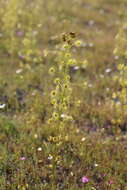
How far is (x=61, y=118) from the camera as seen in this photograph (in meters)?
4.80

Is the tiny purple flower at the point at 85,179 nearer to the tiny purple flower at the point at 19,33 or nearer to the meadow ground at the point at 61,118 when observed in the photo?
the meadow ground at the point at 61,118

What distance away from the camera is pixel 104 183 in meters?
3.92

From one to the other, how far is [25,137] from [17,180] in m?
0.84

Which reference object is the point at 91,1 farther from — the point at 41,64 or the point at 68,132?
the point at 68,132

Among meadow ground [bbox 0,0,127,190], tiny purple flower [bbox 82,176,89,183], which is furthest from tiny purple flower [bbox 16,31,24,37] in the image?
tiny purple flower [bbox 82,176,89,183]

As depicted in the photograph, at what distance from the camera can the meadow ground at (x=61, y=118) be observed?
390 cm

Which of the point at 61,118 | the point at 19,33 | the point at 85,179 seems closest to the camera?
the point at 85,179

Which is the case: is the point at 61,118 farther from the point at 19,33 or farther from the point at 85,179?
the point at 19,33

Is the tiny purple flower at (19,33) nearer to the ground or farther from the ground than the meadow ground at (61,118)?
nearer to the ground

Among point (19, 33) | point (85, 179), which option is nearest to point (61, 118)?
point (85, 179)

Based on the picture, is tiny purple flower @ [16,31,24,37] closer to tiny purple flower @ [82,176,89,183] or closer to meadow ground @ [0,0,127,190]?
meadow ground @ [0,0,127,190]

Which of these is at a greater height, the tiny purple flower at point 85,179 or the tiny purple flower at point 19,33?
the tiny purple flower at point 85,179

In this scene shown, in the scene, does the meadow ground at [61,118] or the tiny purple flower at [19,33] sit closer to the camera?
the meadow ground at [61,118]

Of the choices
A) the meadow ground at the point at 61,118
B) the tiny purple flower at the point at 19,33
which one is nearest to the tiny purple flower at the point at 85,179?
the meadow ground at the point at 61,118
